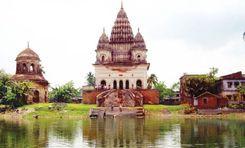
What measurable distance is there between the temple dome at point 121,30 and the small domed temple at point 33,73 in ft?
51.6

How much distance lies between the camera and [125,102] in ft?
240

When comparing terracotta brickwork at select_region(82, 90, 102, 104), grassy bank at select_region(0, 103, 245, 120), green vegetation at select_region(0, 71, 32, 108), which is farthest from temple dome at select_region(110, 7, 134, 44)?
grassy bank at select_region(0, 103, 245, 120)

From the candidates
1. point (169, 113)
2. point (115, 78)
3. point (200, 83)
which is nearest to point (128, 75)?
point (115, 78)

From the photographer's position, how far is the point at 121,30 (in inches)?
3590

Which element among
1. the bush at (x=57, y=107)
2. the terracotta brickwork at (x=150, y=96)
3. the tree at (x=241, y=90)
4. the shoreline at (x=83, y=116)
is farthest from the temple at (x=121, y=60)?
the shoreline at (x=83, y=116)

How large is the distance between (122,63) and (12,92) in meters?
22.4

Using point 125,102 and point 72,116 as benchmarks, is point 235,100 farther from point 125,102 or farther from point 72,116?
point 72,116

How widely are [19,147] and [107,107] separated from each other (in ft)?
147

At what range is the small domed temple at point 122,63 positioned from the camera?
8269 centimetres

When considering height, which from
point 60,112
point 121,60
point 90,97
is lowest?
point 60,112

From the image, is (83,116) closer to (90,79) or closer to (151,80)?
(151,80)

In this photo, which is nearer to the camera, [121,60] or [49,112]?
[49,112]

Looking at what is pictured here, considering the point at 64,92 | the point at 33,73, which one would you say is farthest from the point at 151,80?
the point at 33,73

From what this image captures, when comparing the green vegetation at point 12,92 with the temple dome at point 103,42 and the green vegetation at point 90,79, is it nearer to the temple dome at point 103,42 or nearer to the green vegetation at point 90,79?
the temple dome at point 103,42
